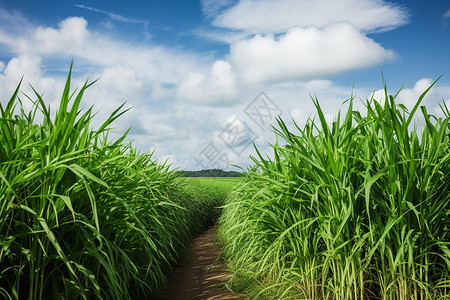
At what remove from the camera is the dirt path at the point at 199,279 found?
364cm

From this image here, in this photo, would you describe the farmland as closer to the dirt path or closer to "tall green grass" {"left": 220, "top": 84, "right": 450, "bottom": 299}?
"tall green grass" {"left": 220, "top": 84, "right": 450, "bottom": 299}

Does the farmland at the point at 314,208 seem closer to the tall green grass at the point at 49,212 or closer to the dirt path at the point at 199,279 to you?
the tall green grass at the point at 49,212

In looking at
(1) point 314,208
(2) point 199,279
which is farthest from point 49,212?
(2) point 199,279

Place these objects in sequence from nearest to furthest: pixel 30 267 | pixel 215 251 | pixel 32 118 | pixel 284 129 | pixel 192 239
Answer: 1. pixel 30 267
2. pixel 32 118
3. pixel 284 129
4. pixel 215 251
5. pixel 192 239

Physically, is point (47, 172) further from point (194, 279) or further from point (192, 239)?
point (192, 239)

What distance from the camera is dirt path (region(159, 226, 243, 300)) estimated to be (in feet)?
12.0

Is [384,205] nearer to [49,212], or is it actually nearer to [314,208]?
[314,208]

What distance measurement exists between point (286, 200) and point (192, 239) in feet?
14.6

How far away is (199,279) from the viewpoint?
4234mm

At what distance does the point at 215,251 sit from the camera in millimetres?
5742

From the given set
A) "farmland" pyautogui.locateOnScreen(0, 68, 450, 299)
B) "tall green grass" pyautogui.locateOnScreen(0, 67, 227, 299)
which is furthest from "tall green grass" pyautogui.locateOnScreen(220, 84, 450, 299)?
"tall green grass" pyautogui.locateOnScreen(0, 67, 227, 299)

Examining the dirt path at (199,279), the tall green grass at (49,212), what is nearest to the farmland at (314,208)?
the tall green grass at (49,212)

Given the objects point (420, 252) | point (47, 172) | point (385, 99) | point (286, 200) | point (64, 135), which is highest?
point (385, 99)

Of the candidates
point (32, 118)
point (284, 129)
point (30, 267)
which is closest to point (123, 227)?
point (30, 267)
